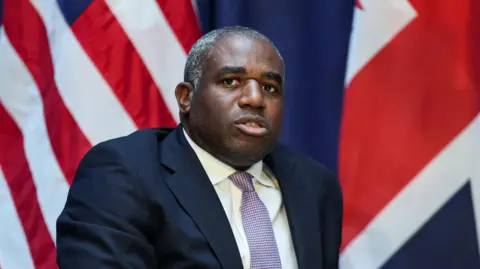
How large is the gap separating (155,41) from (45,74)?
33cm

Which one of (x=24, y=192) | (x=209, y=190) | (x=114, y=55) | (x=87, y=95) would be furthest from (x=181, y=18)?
(x=209, y=190)

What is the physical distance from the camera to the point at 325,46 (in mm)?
1895

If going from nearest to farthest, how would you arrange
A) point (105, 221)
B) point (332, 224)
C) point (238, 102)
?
point (105, 221) < point (238, 102) < point (332, 224)

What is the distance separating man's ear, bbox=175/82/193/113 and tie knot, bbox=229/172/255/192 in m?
0.15

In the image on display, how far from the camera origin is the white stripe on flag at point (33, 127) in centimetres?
179

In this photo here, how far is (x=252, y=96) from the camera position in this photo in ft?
3.60

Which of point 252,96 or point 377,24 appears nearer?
point 252,96

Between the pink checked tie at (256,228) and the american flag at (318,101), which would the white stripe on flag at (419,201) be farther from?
the pink checked tie at (256,228)

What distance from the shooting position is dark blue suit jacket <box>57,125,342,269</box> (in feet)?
3.23

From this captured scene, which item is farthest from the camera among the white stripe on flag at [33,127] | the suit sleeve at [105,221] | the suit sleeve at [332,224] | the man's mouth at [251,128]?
the white stripe on flag at [33,127]

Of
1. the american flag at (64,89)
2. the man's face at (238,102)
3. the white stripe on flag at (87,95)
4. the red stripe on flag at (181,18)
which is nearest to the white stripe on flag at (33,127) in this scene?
the american flag at (64,89)

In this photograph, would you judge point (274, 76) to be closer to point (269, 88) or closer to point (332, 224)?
point (269, 88)

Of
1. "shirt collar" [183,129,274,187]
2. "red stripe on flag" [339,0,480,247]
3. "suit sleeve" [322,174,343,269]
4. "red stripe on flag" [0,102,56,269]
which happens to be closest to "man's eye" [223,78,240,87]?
"shirt collar" [183,129,274,187]

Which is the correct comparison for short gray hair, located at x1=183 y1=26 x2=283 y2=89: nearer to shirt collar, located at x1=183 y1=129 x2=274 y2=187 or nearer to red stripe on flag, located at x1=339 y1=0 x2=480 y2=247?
shirt collar, located at x1=183 y1=129 x2=274 y2=187
